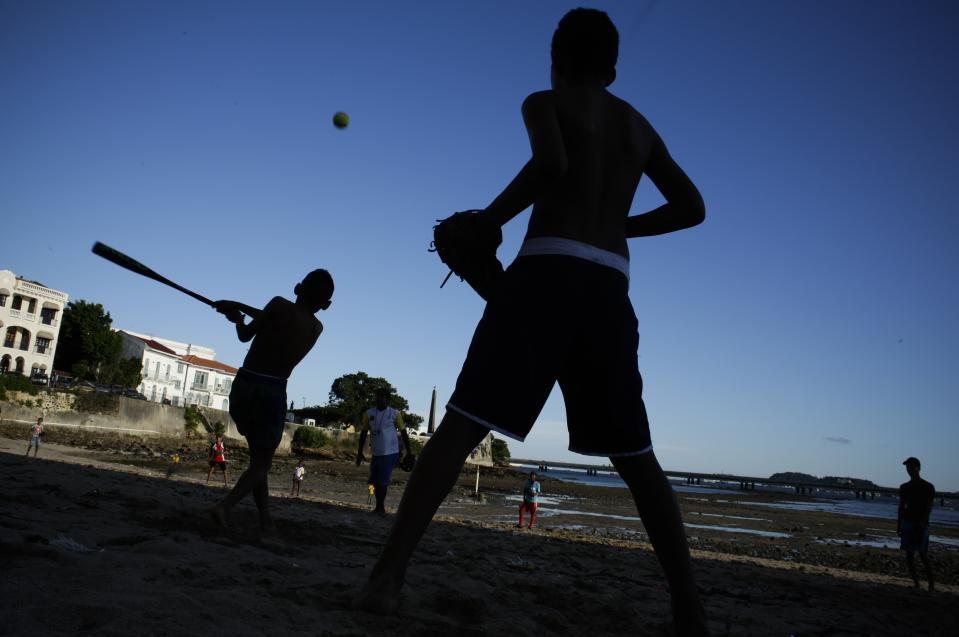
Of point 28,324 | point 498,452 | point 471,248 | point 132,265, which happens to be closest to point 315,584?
point 471,248

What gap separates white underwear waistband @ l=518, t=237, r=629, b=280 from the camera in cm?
217

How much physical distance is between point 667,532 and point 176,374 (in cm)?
7654

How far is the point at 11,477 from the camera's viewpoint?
4.78m

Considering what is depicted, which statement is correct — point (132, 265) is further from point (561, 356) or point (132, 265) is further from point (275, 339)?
point (561, 356)

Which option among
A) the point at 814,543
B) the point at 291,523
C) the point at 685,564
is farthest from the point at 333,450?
the point at 685,564

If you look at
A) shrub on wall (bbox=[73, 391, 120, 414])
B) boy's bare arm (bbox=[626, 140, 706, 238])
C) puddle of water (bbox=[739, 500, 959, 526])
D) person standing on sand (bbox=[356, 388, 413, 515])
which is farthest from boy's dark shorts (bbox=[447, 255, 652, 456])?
puddle of water (bbox=[739, 500, 959, 526])

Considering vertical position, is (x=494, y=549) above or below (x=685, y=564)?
below

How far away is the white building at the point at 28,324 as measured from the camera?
→ 156 feet

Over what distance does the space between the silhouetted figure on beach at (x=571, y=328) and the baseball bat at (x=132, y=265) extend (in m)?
3.07

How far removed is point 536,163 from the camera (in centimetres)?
211

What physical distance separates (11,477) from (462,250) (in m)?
4.47

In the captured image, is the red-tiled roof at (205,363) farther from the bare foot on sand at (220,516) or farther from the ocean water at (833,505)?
the bare foot on sand at (220,516)

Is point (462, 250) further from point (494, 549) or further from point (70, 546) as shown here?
point (494, 549)

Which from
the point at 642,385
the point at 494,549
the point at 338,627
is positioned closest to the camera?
the point at 338,627
